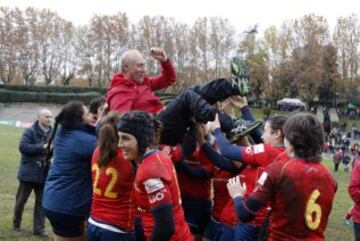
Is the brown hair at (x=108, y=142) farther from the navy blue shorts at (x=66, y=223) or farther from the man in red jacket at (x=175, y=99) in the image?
the navy blue shorts at (x=66, y=223)

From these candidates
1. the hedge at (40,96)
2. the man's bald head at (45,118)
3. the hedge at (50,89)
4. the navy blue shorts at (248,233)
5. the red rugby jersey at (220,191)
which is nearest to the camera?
the navy blue shorts at (248,233)

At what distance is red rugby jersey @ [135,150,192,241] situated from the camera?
12.4ft

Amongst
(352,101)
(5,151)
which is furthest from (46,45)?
(5,151)

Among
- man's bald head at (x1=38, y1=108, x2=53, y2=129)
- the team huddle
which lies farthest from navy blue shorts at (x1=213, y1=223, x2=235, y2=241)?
man's bald head at (x1=38, y1=108, x2=53, y2=129)

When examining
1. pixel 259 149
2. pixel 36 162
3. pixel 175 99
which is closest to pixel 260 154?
pixel 259 149

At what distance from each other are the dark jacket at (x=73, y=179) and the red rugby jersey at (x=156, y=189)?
1394 millimetres

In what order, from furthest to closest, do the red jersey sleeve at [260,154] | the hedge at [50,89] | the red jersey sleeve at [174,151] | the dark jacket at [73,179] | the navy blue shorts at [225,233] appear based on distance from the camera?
the hedge at [50,89] < the red jersey sleeve at [174,151] < the navy blue shorts at [225,233] < the dark jacket at [73,179] < the red jersey sleeve at [260,154]

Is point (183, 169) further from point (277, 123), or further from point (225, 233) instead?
point (277, 123)

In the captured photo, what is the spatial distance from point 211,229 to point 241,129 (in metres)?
1.20

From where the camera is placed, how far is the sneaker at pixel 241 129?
18.1ft

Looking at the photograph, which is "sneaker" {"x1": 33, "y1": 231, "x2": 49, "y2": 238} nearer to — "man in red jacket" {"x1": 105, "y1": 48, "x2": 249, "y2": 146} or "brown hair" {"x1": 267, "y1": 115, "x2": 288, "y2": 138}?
"man in red jacket" {"x1": 105, "y1": 48, "x2": 249, "y2": 146}

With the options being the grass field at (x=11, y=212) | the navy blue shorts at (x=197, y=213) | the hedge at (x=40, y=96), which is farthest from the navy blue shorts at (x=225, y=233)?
the hedge at (x=40, y=96)

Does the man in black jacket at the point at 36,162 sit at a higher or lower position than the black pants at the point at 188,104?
lower

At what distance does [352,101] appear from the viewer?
242ft
